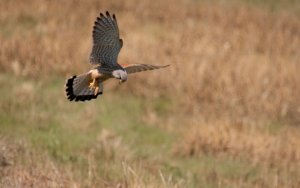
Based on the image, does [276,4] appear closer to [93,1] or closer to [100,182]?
[93,1]

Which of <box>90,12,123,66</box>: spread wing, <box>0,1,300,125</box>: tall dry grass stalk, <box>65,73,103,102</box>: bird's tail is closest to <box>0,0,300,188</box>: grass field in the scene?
<box>0,1,300,125</box>: tall dry grass stalk

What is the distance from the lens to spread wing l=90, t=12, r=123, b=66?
464 cm

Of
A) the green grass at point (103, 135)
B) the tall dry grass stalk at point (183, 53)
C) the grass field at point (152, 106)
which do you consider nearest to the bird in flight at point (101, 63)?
the grass field at point (152, 106)

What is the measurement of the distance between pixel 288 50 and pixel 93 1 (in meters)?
4.35

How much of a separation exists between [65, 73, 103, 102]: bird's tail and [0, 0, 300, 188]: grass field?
904 millimetres

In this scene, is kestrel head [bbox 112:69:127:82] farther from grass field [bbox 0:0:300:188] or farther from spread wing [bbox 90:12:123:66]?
grass field [bbox 0:0:300:188]

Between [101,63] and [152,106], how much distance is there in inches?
204

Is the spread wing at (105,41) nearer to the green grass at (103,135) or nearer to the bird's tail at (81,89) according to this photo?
the bird's tail at (81,89)

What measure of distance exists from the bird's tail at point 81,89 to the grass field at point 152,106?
2.97ft

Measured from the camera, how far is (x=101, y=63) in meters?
4.73

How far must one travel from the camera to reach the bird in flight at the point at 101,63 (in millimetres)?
4641

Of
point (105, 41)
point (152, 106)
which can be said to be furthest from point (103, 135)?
point (105, 41)

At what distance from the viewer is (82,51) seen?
1112cm

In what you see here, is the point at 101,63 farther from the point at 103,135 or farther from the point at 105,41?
the point at 103,135
